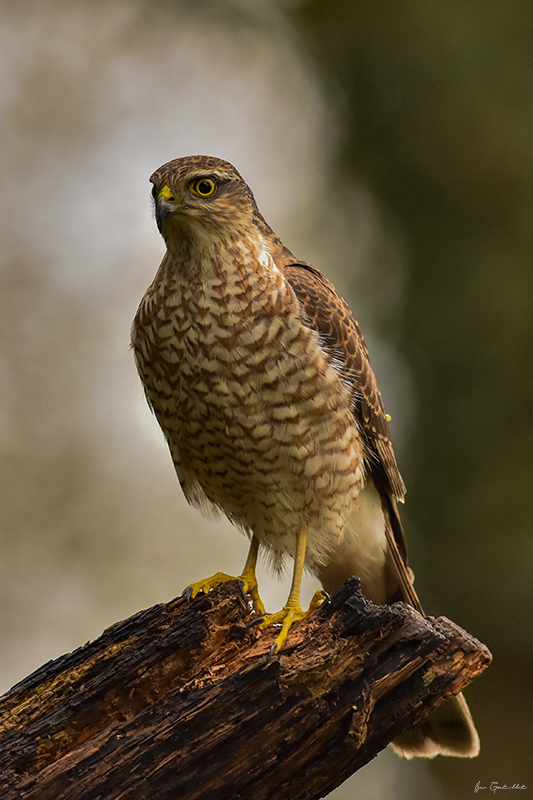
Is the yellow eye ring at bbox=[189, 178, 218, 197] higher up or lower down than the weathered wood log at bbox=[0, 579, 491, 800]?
higher up

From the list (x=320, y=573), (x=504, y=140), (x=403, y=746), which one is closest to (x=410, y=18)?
(x=504, y=140)

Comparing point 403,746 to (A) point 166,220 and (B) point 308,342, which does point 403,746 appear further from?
(A) point 166,220

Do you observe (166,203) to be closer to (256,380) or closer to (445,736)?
(256,380)

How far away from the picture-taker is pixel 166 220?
2.56 m

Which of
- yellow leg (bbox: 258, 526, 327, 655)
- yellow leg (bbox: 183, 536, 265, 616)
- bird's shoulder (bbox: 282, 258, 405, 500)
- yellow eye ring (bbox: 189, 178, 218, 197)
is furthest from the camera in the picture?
bird's shoulder (bbox: 282, 258, 405, 500)

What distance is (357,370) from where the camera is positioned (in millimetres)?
2848

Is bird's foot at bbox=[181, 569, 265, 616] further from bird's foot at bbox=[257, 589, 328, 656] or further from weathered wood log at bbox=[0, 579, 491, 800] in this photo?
weathered wood log at bbox=[0, 579, 491, 800]

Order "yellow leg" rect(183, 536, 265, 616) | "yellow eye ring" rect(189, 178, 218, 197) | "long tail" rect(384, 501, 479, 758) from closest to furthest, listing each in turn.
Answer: "yellow leg" rect(183, 536, 265, 616) < "yellow eye ring" rect(189, 178, 218, 197) < "long tail" rect(384, 501, 479, 758)

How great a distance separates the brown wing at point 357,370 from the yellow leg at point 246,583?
58 centimetres

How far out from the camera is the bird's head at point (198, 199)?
2555mm

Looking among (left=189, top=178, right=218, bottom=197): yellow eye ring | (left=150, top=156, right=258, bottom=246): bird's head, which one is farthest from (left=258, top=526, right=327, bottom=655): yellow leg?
(left=189, top=178, right=218, bottom=197): yellow eye ring

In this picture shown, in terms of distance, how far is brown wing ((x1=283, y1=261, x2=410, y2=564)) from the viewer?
2736mm

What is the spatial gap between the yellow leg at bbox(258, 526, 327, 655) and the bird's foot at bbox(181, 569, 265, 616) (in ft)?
0.28
